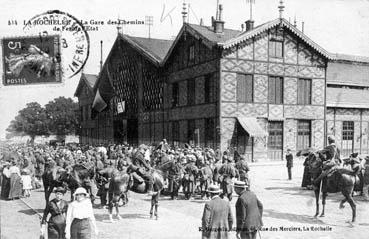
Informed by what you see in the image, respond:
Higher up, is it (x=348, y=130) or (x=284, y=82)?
(x=284, y=82)

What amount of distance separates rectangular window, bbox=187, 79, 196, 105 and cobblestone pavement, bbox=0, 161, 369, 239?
14.8 metres

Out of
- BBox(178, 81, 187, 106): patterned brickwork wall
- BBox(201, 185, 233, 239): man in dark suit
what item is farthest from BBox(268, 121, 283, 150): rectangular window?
BBox(201, 185, 233, 239): man in dark suit

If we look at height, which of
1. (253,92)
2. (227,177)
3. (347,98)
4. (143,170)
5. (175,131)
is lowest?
(227,177)

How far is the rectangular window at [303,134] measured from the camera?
31.0m

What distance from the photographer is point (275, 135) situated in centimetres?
3011

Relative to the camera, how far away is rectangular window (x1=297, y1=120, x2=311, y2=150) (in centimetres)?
3102

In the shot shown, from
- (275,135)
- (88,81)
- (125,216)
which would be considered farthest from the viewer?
(88,81)

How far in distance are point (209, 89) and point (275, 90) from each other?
472 cm

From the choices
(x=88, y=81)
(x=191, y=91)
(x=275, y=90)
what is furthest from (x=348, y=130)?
(x=88, y=81)

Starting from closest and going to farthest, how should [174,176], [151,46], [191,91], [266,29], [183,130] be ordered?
[174,176] < [266,29] < [191,91] < [183,130] < [151,46]

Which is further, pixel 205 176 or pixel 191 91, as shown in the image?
pixel 191 91

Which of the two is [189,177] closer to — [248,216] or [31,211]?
[31,211]

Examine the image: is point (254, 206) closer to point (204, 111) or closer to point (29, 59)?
point (29, 59)

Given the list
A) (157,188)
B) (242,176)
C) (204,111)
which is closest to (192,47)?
(204,111)
